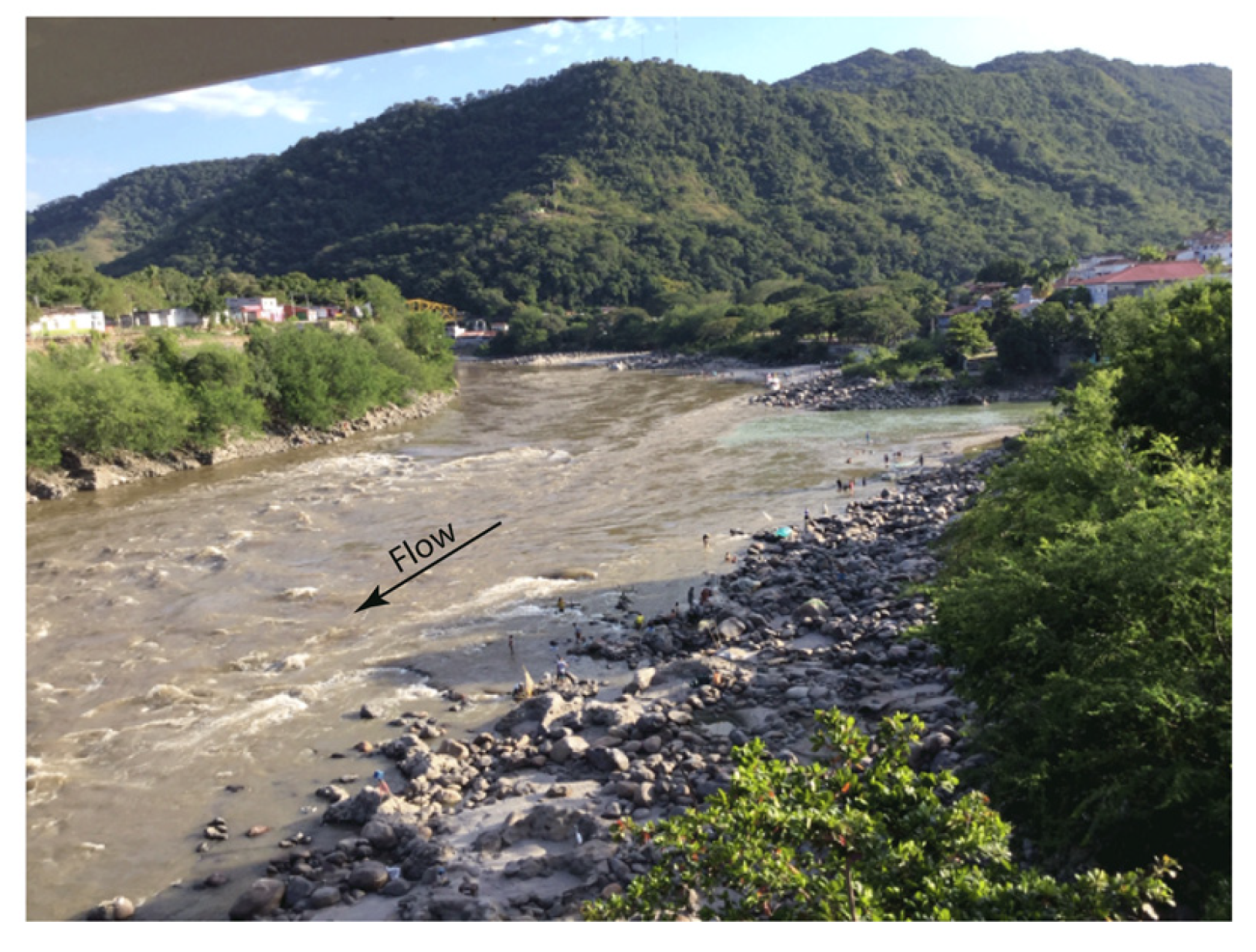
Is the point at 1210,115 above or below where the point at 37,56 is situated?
above

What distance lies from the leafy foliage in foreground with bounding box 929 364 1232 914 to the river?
4784 millimetres

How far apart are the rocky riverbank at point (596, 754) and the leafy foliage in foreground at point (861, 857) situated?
2.20 meters

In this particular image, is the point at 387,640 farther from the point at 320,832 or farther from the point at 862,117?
the point at 862,117

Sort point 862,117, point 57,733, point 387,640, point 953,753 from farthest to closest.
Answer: point 862,117 < point 387,640 < point 57,733 < point 953,753

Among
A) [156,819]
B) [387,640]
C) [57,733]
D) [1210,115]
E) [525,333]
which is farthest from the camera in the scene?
[1210,115]

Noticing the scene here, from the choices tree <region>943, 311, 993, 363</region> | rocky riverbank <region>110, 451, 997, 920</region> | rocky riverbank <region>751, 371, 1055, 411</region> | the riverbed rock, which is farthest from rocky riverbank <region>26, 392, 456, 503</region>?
tree <region>943, 311, 993, 363</region>

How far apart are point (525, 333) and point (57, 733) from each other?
210 feet

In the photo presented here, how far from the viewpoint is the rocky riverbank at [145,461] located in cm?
2133

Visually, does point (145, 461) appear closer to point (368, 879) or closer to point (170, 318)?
point (170, 318)

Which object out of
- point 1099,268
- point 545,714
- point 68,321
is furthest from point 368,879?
point 1099,268

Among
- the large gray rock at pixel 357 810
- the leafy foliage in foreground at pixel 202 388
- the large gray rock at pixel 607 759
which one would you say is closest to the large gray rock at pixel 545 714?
the large gray rock at pixel 607 759

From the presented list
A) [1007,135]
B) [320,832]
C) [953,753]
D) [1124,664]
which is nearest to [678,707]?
[953,753]

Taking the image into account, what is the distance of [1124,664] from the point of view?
4941 mm

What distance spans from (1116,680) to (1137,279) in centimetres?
4195
